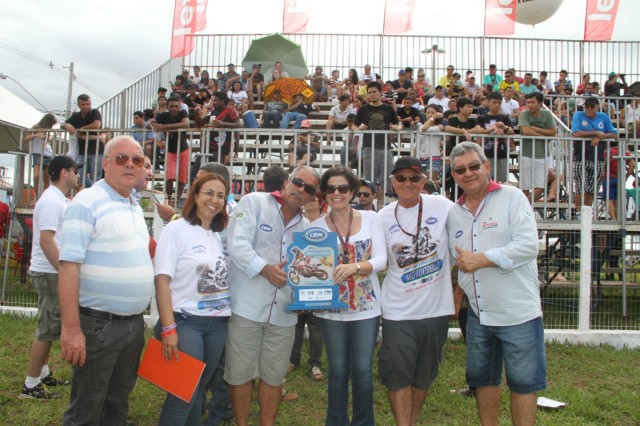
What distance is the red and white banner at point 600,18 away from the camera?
16.2 metres

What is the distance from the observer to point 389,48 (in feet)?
58.0

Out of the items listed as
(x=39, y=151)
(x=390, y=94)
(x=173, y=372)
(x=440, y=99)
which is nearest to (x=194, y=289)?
(x=173, y=372)

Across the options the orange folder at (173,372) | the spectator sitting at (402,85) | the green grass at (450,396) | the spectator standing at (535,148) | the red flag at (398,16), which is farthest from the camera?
the red flag at (398,16)

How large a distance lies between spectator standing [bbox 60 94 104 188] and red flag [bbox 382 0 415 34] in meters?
11.4

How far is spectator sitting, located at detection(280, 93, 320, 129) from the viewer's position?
37.1ft

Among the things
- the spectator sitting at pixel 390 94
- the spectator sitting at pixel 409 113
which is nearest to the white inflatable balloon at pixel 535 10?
the spectator sitting at pixel 390 94

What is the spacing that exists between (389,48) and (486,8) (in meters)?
3.33

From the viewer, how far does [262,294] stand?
3.47m

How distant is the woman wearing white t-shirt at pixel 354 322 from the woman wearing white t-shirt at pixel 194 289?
753 millimetres

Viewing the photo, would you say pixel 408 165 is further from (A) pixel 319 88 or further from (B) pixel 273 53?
(B) pixel 273 53

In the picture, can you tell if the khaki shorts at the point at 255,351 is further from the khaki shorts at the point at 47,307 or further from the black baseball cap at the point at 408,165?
the khaki shorts at the point at 47,307

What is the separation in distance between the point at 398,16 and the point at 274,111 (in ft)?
26.7

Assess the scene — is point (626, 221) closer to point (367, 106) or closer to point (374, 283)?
point (367, 106)

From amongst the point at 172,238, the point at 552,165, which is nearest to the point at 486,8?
the point at 552,165
